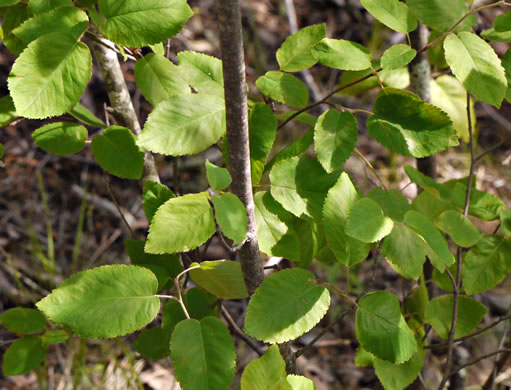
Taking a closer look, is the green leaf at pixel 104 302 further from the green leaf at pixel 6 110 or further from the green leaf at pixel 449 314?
the green leaf at pixel 449 314

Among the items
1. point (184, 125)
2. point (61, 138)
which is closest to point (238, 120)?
point (184, 125)

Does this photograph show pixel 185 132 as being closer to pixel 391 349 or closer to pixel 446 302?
pixel 391 349

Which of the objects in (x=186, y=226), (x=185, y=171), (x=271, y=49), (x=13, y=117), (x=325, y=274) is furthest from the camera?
(x=271, y=49)

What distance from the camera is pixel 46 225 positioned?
7.81ft

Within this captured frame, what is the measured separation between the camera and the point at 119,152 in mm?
942

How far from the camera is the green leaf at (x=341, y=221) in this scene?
762mm

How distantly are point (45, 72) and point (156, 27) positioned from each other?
0.56 feet

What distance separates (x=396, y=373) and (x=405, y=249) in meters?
0.29

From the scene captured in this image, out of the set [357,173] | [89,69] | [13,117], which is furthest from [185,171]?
[89,69]

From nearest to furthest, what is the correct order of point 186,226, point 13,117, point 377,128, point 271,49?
point 186,226 < point 377,128 < point 13,117 < point 271,49

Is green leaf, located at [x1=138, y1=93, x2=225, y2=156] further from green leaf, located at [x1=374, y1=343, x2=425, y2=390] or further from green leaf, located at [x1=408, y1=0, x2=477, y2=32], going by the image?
green leaf, located at [x1=374, y1=343, x2=425, y2=390]

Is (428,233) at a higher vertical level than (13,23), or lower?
lower

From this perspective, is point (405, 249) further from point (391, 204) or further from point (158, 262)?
point (158, 262)

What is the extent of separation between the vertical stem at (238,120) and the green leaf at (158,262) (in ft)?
0.45
